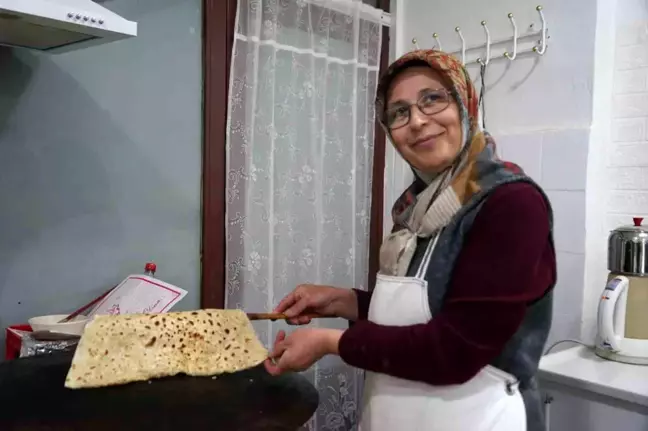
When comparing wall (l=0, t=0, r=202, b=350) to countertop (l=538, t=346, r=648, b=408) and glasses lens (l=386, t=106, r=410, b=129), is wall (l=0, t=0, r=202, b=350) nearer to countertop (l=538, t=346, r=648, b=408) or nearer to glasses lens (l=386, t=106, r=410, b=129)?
glasses lens (l=386, t=106, r=410, b=129)

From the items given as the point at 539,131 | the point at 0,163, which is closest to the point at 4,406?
the point at 0,163

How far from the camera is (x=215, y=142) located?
6.07 feet

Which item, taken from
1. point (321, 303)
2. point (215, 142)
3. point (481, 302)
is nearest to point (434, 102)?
point (481, 302)

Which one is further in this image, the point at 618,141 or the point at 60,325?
the point at 618,141

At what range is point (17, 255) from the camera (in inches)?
58.0

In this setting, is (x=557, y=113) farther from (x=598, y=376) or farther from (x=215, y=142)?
(x=215, y=142)

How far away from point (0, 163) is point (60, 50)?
12.0 inches

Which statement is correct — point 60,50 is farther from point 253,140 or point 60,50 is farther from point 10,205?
point 253,140

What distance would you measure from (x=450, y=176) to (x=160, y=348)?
692mm

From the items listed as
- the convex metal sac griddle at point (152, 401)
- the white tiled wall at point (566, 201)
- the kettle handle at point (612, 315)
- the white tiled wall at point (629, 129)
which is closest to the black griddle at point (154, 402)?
the convex metal sac griddle at point (152, 401)

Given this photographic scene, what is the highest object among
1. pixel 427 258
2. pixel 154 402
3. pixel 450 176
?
pixel 450 176

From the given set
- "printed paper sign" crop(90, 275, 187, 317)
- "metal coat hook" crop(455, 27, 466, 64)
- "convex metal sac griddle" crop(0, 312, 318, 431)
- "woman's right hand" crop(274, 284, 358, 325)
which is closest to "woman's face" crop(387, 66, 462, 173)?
"woman's right hand" crop(274, 284, 358, 325)

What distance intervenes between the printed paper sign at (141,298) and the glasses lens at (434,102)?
69 cm

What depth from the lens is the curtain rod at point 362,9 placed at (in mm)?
2082
